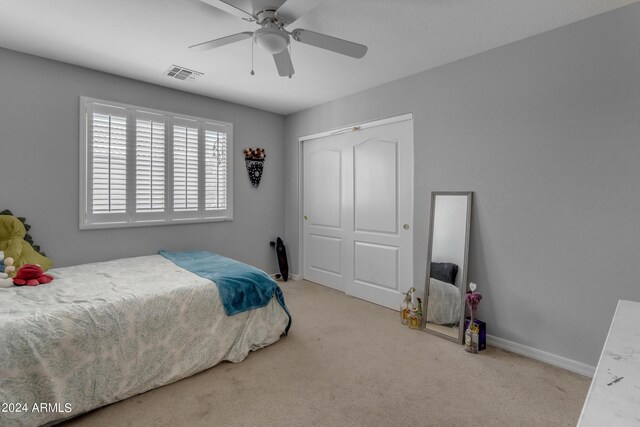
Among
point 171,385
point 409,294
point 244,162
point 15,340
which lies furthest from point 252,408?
point 244,162

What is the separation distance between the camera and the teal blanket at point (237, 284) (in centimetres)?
244

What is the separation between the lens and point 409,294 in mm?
3217

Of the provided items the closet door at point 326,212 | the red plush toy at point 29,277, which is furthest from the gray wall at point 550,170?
the red plush toy at point 29,277

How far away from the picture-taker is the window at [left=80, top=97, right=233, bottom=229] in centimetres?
312

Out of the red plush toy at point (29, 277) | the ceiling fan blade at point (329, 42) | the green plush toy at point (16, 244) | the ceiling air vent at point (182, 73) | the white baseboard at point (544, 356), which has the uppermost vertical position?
the ceiling air vent at point (182, 73)

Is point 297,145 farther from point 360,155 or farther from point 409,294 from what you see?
point 409,294

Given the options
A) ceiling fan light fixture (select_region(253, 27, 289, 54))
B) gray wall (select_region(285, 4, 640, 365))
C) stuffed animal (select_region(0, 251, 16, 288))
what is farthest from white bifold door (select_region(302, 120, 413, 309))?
stuffed animal (select_region(0, 251, 16, 288))

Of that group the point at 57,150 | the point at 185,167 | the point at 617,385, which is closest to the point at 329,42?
the point at 617,385

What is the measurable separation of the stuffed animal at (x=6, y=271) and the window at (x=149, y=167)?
731 mm

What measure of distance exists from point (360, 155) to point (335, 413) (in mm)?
2804

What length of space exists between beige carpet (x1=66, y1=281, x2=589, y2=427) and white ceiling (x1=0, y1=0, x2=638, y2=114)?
2.48 meters

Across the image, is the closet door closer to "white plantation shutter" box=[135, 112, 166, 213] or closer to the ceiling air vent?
the ceiling air vent

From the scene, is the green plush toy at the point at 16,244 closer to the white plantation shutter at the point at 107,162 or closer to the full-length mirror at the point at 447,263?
the white plantation shutter at the point at 107,162

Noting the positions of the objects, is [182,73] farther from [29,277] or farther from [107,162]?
[29,277]
